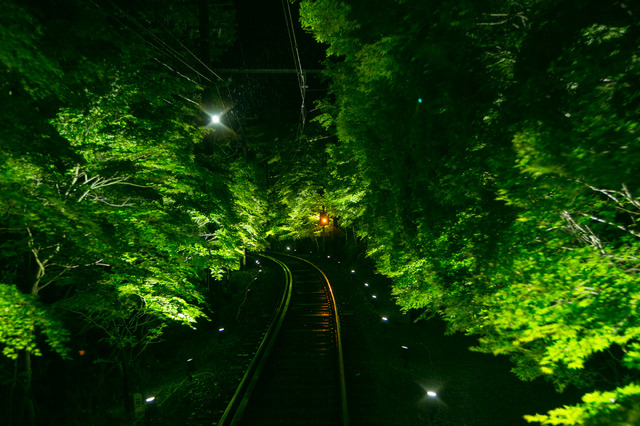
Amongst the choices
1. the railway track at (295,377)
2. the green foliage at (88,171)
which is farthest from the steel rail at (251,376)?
the green foliage at (88,171)

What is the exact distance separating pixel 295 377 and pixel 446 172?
747cm

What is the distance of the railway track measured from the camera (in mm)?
7617

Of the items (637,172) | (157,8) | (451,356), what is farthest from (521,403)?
(157,8)

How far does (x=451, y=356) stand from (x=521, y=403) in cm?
326

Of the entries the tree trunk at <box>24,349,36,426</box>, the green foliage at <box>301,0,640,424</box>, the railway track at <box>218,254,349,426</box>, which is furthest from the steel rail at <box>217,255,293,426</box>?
the green foliage at <box>301,0,640,424</box>

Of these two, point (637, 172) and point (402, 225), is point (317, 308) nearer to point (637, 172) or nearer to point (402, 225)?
point (402, 225)

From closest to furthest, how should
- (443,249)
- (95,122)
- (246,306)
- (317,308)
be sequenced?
(95,122)
(443,249)
(317,308)
(246,306)

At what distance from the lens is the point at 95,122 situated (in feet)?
19.6

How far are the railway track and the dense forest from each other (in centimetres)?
311

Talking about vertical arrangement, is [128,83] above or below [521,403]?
above

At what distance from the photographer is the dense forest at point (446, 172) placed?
3.38 m

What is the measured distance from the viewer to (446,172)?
6957 mm

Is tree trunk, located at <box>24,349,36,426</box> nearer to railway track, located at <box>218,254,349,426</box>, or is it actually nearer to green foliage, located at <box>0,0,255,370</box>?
green foliage, located at <box>0,0,255,370</box>

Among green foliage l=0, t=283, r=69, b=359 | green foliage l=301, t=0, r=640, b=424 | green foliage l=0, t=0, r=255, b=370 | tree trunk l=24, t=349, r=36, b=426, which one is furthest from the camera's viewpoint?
tree trunk l=24, t=349, r=36, b=426
